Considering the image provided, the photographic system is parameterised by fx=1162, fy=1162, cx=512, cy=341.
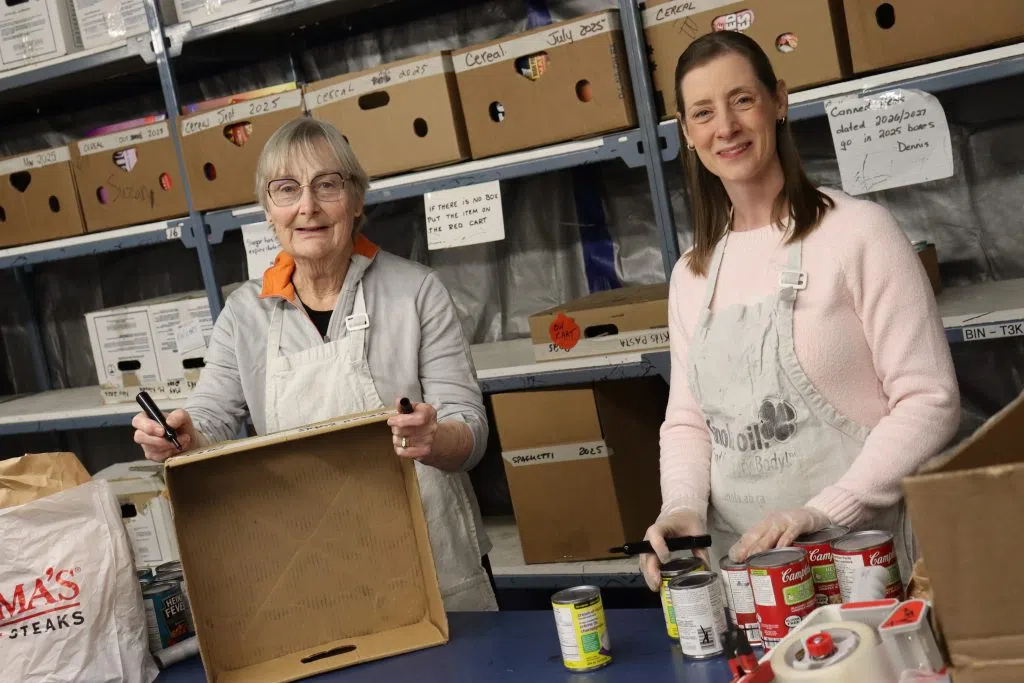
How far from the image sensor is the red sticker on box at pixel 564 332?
275cm

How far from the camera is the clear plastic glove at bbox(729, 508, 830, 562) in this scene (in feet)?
4.74

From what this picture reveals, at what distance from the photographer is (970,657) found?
3.14ft

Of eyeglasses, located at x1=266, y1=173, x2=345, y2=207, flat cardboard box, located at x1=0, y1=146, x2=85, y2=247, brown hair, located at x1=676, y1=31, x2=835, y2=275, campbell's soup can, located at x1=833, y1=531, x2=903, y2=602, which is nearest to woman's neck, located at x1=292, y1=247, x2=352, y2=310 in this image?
eyeglasses, located at x1=266, y1=173, x2=345, y2=207

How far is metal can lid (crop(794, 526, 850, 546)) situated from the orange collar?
Answer: 981 mm

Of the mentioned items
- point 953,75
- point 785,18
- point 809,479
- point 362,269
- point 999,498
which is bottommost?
point 809,479

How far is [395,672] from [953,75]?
159 centimetres

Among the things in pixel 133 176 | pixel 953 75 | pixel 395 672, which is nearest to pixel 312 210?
pixel 395 672

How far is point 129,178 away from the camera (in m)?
3.31

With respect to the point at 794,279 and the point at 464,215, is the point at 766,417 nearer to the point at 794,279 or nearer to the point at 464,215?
the point at 794,279

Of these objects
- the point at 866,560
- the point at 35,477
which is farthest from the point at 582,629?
the point at 35,477

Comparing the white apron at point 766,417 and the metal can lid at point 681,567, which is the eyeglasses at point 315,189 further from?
the metal can lid at point 681,567

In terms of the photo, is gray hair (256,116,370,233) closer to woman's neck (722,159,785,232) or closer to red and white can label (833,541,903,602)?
woman's neck (722,159,785,232)

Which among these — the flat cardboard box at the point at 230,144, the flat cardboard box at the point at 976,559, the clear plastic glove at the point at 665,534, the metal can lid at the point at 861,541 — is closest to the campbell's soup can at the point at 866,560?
the metal can lid at the point at 861,541

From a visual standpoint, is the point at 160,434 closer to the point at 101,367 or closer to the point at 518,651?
the point at 518,651
